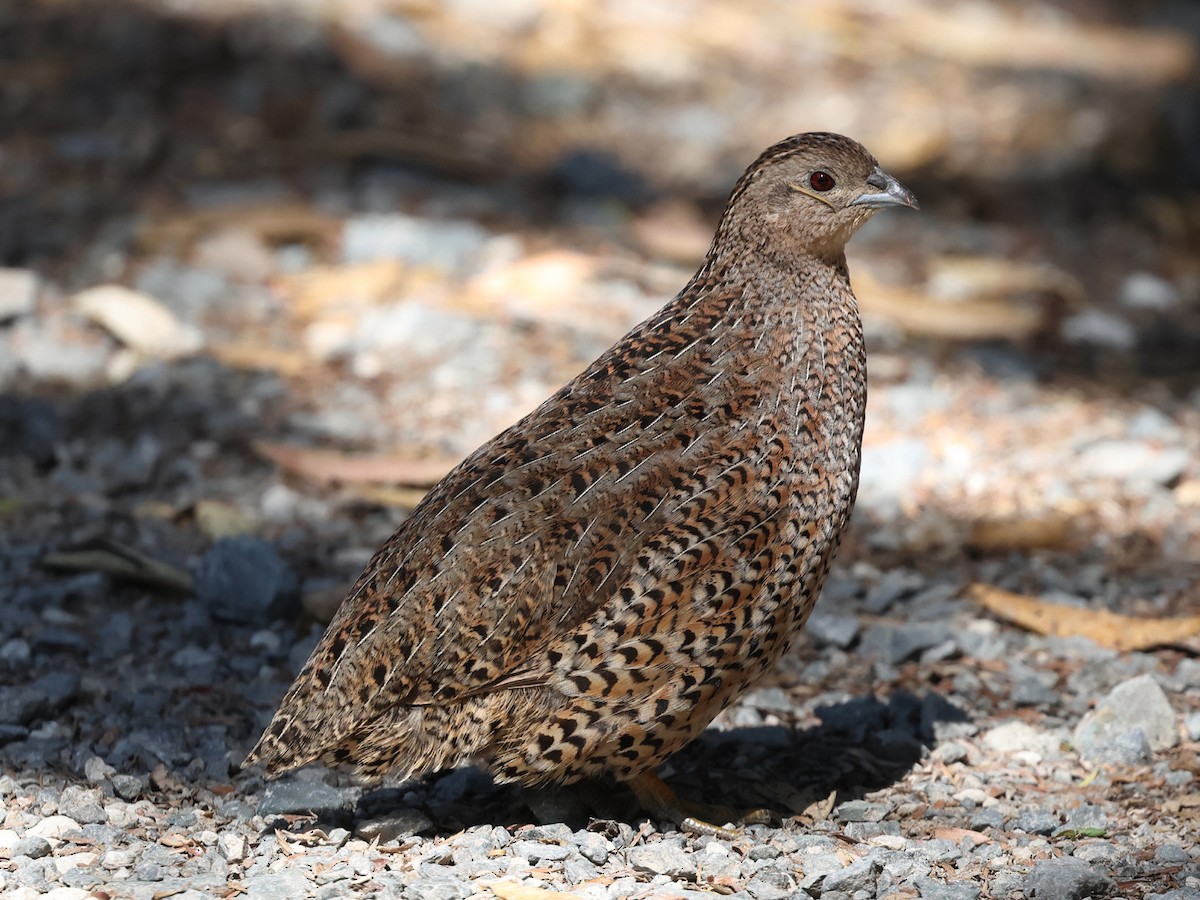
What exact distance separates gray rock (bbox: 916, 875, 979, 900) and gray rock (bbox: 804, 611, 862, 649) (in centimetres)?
158

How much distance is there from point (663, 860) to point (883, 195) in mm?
1849

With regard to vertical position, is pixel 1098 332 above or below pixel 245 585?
above

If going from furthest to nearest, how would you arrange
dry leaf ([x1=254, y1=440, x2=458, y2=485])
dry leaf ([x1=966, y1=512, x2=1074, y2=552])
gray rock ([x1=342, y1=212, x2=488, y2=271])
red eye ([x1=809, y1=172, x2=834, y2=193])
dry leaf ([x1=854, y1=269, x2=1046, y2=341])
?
gray rock ([x1=342, y1=212, x2=488, y2=271]) → dry leaf ([x1=854, y1=269, x2=1046, y2=341]) → dry leaf ([x1=254, y1=440, x2=458, y2=485]) → dry leaf ([x1=966, y1=512, x2=1074, y2=552]) → red eye ([x1=809, y1=172, x2=834, y2=193])

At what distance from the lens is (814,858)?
4.01m

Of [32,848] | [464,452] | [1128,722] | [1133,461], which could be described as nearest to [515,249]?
[464,452]

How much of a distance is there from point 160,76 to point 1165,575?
22.3 feet

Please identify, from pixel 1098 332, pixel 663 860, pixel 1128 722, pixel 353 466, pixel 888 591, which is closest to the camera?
pixel 663 860

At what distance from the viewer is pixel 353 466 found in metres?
6.38

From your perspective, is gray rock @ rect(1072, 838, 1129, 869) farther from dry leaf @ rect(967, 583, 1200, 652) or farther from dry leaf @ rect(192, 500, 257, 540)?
dry leaf @ rect(192, 500, 257, 540)

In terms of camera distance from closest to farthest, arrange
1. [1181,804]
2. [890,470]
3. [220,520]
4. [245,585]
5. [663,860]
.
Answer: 1. [663,860]
2. [1181,804]
3. [245,585]
4. [220,520]
5. [890,470]

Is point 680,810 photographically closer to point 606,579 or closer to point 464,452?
point 606,579

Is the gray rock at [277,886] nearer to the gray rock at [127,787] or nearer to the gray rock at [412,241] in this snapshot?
the gray rock at [127,787]

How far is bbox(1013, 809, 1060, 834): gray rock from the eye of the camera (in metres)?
4.24

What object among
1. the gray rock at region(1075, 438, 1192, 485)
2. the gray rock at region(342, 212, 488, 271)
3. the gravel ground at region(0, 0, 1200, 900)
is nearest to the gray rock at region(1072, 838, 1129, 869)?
the gravel ground at region(0, 0, 1200, 900)
